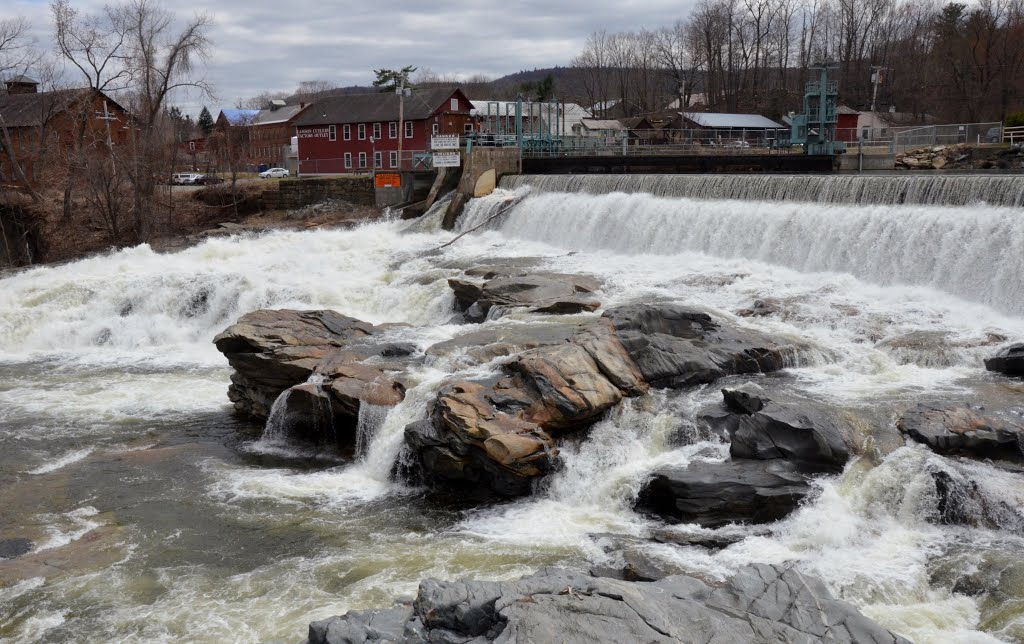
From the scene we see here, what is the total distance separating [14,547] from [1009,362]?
544 inches

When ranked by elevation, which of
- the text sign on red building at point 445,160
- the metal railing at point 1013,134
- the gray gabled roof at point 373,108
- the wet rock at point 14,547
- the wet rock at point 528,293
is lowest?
the wet rock at point 14,547

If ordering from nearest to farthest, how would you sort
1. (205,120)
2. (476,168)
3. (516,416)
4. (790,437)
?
(790,437)
(516,416)
(476,168)
(205,120)

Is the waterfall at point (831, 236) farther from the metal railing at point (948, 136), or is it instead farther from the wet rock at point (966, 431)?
the metal railing at point (948, 136)

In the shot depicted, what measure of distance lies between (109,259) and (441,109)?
95.7 feet

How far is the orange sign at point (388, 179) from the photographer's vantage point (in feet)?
125

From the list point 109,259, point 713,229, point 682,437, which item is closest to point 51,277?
point 109,259

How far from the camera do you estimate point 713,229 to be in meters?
22.7

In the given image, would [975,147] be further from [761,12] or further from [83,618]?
[761,12]

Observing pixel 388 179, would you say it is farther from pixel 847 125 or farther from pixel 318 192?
pixel 847 125

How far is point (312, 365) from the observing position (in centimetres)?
1516

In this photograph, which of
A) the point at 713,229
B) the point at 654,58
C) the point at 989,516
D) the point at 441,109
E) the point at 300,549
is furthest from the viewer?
the point at 654,58

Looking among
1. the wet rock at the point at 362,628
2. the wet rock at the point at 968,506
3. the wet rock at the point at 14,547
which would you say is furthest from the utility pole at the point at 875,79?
the wet rock at the point at 362,628

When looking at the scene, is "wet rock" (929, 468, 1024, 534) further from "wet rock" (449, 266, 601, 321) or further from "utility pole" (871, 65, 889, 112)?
"utility pole" (871, 65, 889, 112)

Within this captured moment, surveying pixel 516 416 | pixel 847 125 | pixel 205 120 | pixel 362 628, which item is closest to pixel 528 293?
pixel 516 416
